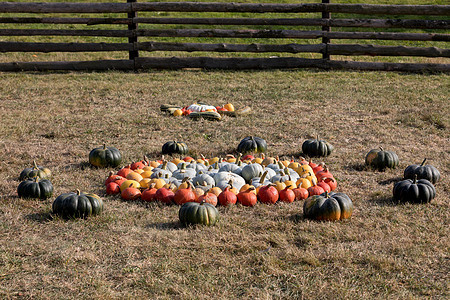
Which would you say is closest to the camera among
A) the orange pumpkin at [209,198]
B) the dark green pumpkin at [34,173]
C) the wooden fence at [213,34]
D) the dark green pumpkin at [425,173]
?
the orange pumpkin at [209,198]

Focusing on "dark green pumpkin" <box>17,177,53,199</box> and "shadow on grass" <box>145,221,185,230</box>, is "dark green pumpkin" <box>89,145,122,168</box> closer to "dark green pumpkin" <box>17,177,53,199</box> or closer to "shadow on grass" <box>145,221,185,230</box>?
"dark green pumpkin" <box>17,177,53,199</box>

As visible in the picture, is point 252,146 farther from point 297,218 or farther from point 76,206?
point 76,206

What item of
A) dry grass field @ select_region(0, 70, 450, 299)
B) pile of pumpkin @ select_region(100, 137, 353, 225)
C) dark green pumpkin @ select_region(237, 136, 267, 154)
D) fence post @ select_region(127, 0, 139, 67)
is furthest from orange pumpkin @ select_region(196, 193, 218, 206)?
fence post @ select_region(127, 0, 139, 67)

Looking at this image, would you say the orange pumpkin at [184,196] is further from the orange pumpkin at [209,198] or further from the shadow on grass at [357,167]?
the shadow on grass at [357,167]

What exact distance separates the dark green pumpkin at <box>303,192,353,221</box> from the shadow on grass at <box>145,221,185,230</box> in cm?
121

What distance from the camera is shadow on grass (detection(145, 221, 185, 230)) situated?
Answer: 4949 millimetres

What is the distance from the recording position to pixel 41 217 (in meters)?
5.21

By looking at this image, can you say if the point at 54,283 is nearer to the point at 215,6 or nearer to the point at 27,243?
the point at 27,243

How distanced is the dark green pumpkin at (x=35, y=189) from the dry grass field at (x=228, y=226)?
73 mm

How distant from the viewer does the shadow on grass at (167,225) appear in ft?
16.2

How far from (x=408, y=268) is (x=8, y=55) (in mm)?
13492

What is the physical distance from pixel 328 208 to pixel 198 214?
47.8 inches

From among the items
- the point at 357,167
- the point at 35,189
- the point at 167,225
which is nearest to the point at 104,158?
the point at 35,189

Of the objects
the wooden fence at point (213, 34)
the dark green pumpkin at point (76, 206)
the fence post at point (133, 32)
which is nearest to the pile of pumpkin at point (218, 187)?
the dark green pumpkin at point (76, 206)
